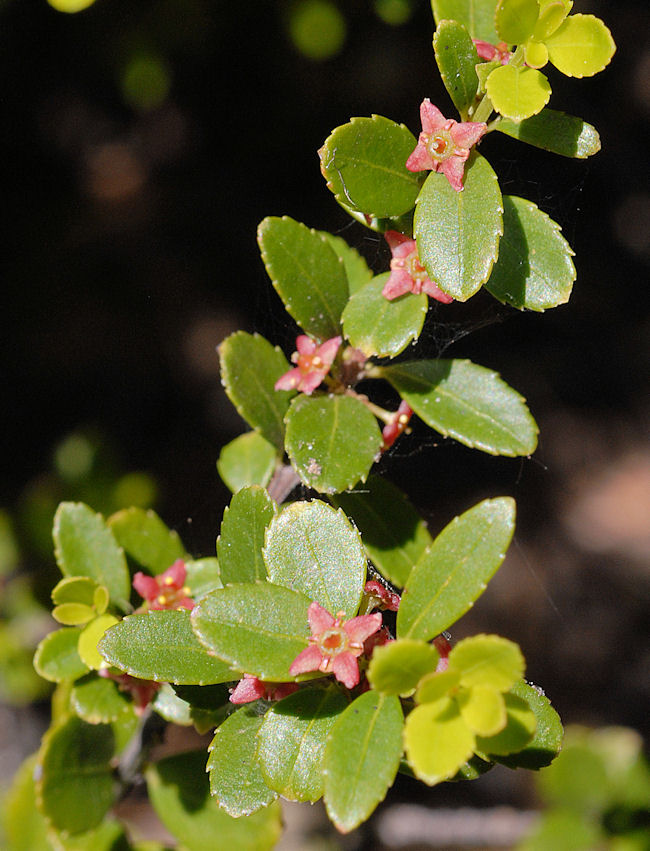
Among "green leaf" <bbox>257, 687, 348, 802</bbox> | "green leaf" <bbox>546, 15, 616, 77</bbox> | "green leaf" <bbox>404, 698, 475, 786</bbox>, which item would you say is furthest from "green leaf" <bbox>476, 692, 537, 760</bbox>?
"green leaf" <bbox>546, 15, 616, 77</bbox>

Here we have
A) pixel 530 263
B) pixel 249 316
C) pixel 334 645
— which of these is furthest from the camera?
pixel 249 316

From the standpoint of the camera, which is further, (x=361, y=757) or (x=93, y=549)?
(x=93, y=549)

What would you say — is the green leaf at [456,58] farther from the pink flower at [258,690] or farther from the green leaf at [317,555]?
the pink flower at [258,690]

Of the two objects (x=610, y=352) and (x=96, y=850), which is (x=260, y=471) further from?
(x=610, y=352)

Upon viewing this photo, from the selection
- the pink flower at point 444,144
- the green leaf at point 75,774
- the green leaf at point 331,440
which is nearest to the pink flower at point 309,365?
the green leaf at point 331,440

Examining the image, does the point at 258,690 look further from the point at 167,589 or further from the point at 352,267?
the point at 352,267

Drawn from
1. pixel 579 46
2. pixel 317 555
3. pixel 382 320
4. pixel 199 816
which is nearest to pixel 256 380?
pixel 382 320
